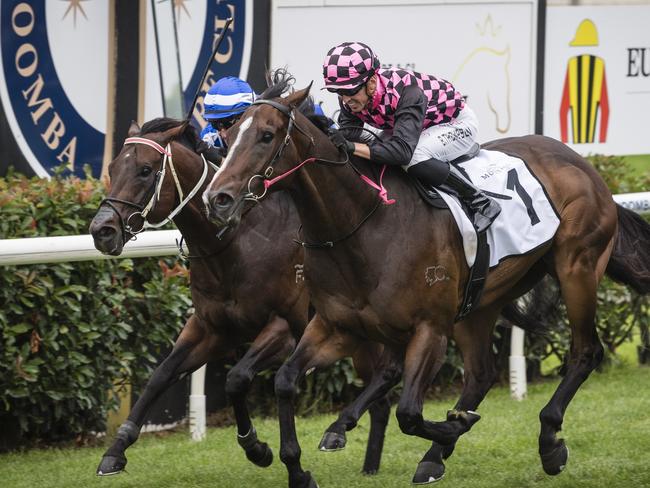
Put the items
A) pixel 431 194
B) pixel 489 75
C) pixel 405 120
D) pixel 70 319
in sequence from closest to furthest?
pixel 405 120 < pixel 431 194 < pixel 70 319 < pixel 489 75

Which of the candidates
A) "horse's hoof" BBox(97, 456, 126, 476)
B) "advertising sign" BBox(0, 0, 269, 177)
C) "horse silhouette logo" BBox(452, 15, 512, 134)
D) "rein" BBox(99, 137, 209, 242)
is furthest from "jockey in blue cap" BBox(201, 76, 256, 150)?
"horse silhouette logo" BBox(452, 15, 512, 134)

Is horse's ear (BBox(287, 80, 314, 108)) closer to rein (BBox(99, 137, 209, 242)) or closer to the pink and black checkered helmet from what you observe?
the pink and black checkered helmet

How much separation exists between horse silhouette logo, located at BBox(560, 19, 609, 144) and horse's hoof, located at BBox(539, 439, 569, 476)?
3.89m

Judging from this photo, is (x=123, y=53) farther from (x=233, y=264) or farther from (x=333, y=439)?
(x=333, y=439)

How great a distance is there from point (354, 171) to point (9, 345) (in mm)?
2287

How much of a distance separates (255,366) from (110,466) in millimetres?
781

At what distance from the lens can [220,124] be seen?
590cm

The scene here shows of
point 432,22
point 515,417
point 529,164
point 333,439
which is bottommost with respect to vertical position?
point 515,417

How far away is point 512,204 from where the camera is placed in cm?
553

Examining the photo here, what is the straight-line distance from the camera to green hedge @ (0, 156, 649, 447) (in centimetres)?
626

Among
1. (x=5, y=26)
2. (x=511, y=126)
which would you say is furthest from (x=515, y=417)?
(x=5, y=26)

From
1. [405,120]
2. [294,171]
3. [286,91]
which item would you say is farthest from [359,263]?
[286,91]

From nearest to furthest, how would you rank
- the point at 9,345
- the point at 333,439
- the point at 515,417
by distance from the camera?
1. the point at 333,439
2. the point at 9,345
3. the point at 515,417

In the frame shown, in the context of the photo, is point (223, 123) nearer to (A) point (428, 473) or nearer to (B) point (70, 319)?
(B) point (70, 319)
